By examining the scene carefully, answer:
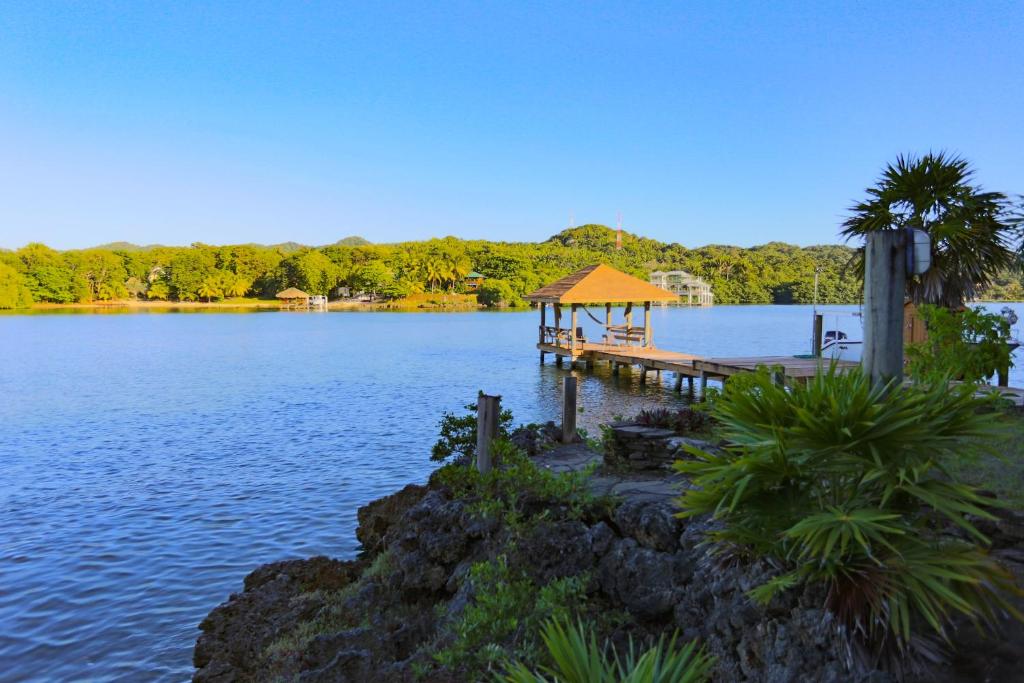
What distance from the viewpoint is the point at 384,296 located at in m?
120

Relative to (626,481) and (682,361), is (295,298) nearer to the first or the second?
(682,361)

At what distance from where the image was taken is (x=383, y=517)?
9.98m

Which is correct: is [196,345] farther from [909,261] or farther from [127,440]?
[909,261]

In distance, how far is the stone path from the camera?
266 inches

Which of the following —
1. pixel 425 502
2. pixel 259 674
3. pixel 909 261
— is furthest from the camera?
pixel 425 502

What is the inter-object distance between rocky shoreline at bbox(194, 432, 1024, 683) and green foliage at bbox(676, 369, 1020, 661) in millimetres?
280

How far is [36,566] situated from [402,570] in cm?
583

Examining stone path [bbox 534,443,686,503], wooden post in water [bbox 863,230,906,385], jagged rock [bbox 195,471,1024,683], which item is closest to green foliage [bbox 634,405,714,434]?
stone path [bbox 534,443,686,503]

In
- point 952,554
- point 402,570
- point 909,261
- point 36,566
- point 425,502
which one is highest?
point 909,261

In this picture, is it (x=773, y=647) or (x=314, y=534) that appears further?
Answer: (x=314, y=534)

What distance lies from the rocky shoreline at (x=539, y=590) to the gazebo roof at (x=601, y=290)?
23.0 meters

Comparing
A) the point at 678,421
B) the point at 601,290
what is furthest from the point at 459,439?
the point at 601,290

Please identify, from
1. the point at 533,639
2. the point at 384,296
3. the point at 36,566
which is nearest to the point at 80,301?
the point at 384,296

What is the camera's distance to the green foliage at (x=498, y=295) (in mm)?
110062
